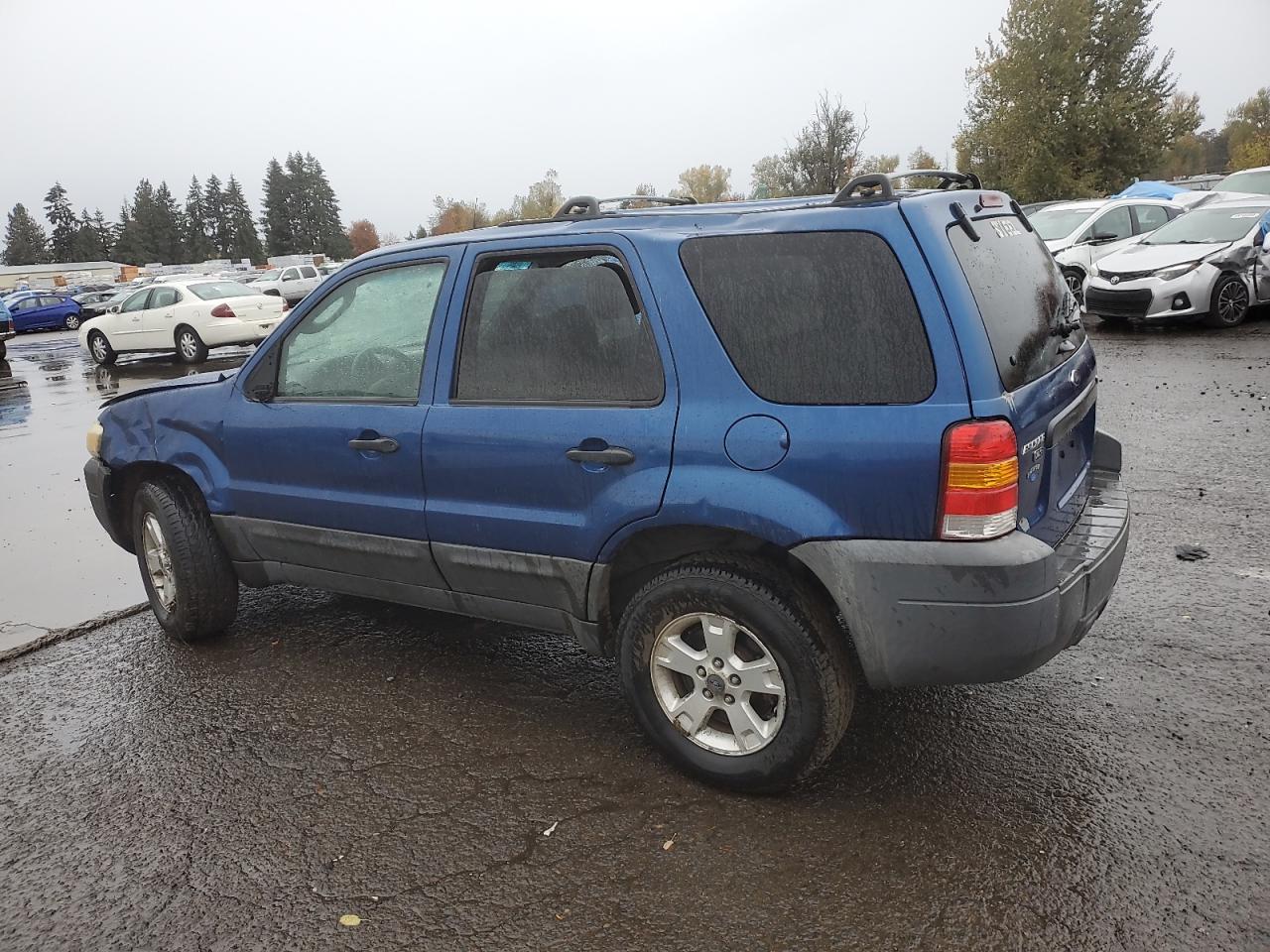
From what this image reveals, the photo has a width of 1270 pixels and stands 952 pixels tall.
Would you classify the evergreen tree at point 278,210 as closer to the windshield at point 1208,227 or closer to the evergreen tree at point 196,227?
the evergreen tree at point 196,227

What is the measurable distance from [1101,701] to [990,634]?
1.18 meters

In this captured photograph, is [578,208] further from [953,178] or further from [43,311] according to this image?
[43,311]

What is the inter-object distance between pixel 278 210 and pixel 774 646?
132 meters

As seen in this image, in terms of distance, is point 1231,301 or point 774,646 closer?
point 774,646

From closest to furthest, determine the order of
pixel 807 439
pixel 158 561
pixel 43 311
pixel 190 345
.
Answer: pixel 807 439 < pixel 158 561 < pixel 190 345 < pixel 43 311

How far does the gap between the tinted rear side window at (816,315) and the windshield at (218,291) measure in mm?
17366

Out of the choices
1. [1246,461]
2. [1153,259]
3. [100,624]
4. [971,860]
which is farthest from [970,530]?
[1153,259]

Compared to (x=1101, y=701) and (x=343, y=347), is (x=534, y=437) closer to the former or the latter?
(x=343, y=347)

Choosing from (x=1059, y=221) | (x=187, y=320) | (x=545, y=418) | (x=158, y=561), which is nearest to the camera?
(x=545, y=418)

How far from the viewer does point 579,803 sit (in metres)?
3.08

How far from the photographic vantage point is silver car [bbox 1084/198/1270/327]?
12781 millimetres

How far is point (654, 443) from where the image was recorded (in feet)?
9.83

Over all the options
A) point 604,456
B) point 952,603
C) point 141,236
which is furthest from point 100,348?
point 141,236

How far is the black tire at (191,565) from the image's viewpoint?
4.33m
